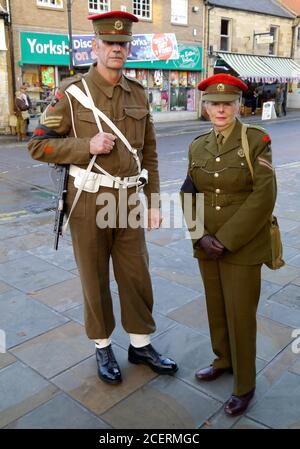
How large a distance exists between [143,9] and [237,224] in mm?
21539

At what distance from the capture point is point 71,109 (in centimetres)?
270

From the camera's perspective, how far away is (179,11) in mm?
22781

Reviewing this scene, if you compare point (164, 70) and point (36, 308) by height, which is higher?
point (164, 70)

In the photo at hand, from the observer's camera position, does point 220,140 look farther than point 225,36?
No

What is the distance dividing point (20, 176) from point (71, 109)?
7.63 m

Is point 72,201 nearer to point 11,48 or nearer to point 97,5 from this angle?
point 11,48

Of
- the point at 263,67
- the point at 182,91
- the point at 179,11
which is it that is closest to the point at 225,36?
the point at 263,67

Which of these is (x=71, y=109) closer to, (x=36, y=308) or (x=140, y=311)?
(x=140, y=311)

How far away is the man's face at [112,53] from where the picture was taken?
8.59 feet

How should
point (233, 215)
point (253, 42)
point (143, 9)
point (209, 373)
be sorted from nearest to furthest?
point (233, 215)
point (209, 373)
point (143, 9)
point (253, 42)

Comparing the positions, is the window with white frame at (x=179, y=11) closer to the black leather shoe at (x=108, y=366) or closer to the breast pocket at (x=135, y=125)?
the breast pocket at (x=135, y=125)

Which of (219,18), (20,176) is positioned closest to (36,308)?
(20,176)
